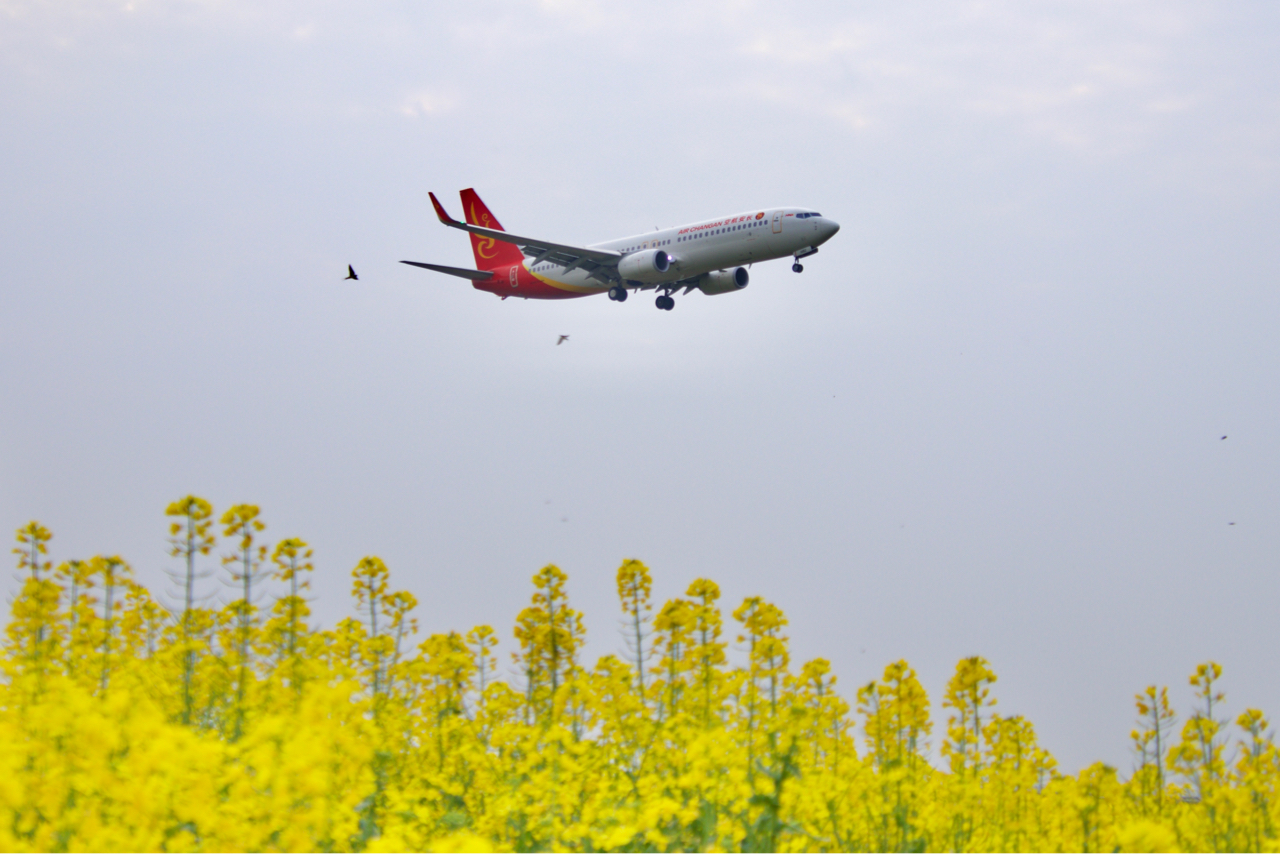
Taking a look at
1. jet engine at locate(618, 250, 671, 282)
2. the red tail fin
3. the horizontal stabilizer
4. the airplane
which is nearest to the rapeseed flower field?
the airplane

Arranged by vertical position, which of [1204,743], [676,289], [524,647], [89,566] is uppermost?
[676,289]

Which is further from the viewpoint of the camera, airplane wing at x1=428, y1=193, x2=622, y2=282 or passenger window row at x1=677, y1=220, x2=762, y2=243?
airplane wing at x1=428, y1=193, x2=622, y2=282

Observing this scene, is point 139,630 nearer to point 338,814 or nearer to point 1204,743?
point 338,814

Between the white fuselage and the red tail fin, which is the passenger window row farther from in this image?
the red tail fin

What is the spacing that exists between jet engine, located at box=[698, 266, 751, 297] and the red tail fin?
12026 millimetres

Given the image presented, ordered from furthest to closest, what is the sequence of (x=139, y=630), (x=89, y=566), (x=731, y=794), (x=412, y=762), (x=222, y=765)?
(x=139, y=630) < (x=89, y=566) < (x=412, y=762) < (x=731, y=794) < (x=222, y=765)

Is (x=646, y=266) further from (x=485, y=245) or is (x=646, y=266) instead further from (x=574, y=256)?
(x=485, y=245)

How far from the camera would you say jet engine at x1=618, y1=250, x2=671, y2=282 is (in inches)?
1615

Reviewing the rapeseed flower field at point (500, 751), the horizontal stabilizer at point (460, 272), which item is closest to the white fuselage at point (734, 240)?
the horizontal stabilizer at point (460, 272)

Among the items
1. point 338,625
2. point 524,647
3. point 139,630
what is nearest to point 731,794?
point 524,647

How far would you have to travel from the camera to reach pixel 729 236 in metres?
39.9

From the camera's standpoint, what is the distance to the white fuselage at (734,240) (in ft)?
127

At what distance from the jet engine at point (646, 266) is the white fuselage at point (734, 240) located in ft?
0.79

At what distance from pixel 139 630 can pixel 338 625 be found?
2170mm
